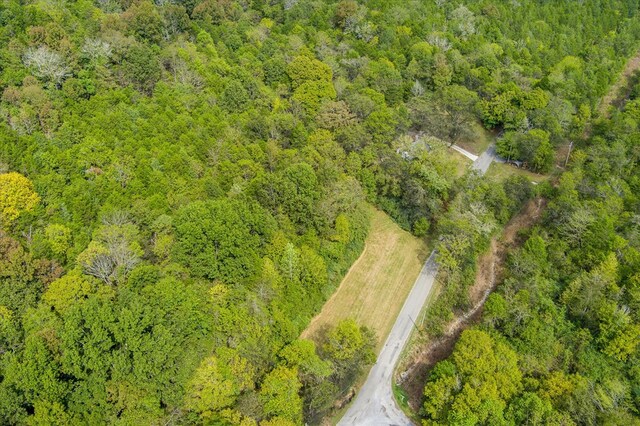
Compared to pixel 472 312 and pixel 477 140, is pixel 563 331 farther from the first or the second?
pixel 477 140

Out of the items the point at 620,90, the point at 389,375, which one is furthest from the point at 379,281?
the point at 620,90

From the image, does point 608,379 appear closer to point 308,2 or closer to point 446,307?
point 446,307

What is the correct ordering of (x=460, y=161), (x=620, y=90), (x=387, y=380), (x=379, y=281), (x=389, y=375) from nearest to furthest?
1. (x=387, y=380)
2. (x=389, y=375)
3. (x=379, y=281)
4. (x=460, y=161)
5. (x=620, y=90)

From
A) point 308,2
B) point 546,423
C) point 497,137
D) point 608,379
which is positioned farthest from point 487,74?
point 546,423

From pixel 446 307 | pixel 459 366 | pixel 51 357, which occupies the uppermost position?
pixel 51 357

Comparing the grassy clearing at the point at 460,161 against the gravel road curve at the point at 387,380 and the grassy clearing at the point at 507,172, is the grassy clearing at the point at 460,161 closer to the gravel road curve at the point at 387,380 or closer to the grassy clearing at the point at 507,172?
the grassy clearing at the point at 507,172

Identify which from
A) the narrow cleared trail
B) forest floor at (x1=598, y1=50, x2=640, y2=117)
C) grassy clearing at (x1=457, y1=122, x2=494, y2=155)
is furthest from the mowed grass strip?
forest floor at (x1=598, y1=50, x2=640, y2=117)

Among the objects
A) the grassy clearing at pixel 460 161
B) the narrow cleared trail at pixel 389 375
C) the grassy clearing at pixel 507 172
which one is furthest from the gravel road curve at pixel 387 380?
the grassy clearing at pixel 507 172
